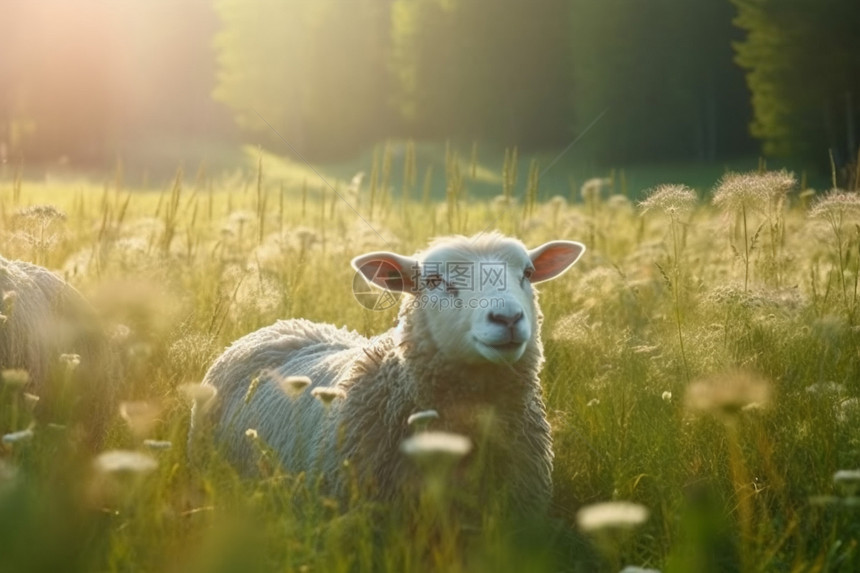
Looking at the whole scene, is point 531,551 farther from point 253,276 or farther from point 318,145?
point 318,145

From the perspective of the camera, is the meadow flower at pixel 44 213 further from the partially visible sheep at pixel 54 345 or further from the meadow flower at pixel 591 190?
the meadow flower at pixel 591 190

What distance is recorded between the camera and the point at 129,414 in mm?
3238

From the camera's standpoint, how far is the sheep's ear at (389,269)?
164 inches

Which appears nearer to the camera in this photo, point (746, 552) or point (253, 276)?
point (746, 552)

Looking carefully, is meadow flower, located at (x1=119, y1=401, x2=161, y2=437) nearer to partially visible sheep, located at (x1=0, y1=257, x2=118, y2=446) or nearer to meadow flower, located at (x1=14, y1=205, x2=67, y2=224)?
partially visible sheep, located at (x1=0, y1=257, x2=118, y2=446)

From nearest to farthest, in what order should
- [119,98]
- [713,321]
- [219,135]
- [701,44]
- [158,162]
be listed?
[713,321], [701,44], [158,162], [119,98], [219,135]

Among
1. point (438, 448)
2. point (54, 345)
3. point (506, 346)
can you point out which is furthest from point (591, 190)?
point (438, 448)

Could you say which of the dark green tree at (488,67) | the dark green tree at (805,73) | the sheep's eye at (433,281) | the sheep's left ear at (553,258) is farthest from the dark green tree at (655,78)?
the sheep's eye at (433,281)

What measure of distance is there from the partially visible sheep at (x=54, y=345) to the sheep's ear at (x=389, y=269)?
Result: 4.01 ft

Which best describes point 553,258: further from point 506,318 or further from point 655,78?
point 655,78

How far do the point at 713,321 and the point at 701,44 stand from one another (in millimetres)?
30785

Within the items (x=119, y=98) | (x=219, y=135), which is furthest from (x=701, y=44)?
(x=219, y=135)

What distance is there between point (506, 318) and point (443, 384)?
52 cm

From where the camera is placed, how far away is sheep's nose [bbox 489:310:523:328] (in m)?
3.50
